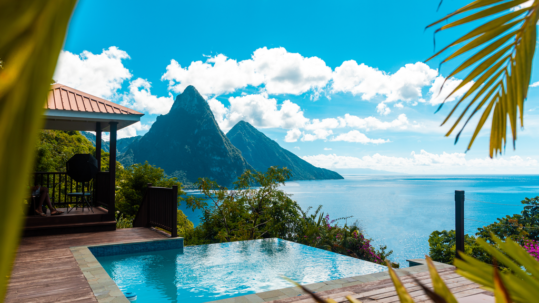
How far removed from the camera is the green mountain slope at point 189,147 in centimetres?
4062

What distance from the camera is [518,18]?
1509 mm

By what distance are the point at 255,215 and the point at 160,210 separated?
2.75 m

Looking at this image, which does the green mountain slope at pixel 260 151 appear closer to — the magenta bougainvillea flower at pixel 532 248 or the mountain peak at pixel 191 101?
the mountain peak at pixel 191 101

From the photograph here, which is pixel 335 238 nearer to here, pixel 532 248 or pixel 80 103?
pixel 532 248

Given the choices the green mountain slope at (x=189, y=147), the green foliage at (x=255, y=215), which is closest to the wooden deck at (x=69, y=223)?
the green foliage at (x=255, y=215)

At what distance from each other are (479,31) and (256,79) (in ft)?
166

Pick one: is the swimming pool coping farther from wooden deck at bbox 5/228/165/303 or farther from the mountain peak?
the mountain peak

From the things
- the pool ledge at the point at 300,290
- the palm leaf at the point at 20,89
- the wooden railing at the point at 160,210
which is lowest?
the pool ledge at the point at 300,290

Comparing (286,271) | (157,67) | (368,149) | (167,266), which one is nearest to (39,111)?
(286,271)

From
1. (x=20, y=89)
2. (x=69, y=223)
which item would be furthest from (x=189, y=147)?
(x=20, y=89)

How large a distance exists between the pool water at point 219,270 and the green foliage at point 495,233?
158 cm

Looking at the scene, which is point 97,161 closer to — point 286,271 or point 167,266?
point 167,266

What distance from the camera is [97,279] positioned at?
401cm

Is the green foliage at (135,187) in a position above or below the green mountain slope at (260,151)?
below
